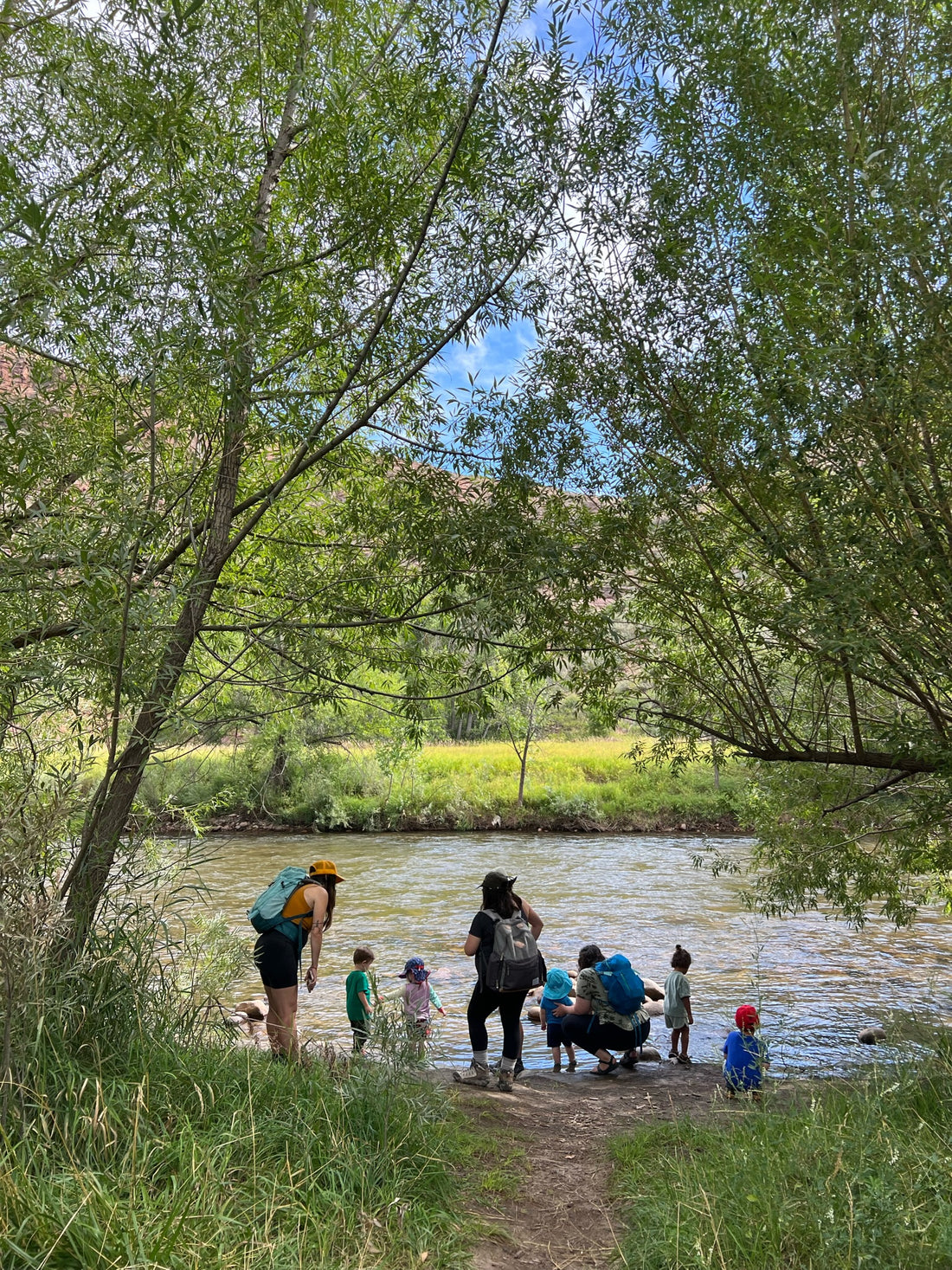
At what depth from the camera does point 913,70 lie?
218 inches

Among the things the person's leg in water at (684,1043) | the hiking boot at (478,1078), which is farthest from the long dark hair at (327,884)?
the person's leg in water at (684,1043)

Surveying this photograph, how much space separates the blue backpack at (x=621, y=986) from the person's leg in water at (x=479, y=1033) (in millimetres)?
1550

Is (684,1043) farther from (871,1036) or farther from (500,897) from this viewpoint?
(500,897)

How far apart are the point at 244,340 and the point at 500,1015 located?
16.4 feet

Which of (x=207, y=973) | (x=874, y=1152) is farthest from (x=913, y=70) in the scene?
(x=207, y=973)

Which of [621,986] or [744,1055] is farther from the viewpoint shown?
[621,986]

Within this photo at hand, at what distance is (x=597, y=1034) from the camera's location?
25.7 feet

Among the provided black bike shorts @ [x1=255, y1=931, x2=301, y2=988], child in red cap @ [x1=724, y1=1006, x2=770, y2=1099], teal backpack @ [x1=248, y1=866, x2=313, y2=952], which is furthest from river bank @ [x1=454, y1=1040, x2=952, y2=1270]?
teal backpack @ [x1=248, y1=866, x2=313, y2=952]

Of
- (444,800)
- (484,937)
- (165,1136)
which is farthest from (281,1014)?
(444,800)

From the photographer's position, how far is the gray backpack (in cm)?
618

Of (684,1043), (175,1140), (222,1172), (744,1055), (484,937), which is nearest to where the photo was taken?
(222,1172)

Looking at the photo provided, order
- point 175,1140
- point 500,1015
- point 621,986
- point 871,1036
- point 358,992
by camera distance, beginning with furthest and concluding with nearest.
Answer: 1. point 871,1036
2. point 621,986
3. point 358,992
4. point 500,1015
5. point 175,1140

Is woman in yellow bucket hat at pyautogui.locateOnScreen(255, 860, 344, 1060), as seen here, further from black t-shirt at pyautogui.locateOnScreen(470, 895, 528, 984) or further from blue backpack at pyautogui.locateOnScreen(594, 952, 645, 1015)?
blue backpack at pyautogui.locateOnScreen(594, 952, 645, 1015)

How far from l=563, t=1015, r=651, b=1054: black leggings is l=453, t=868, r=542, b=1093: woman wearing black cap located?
141cm
